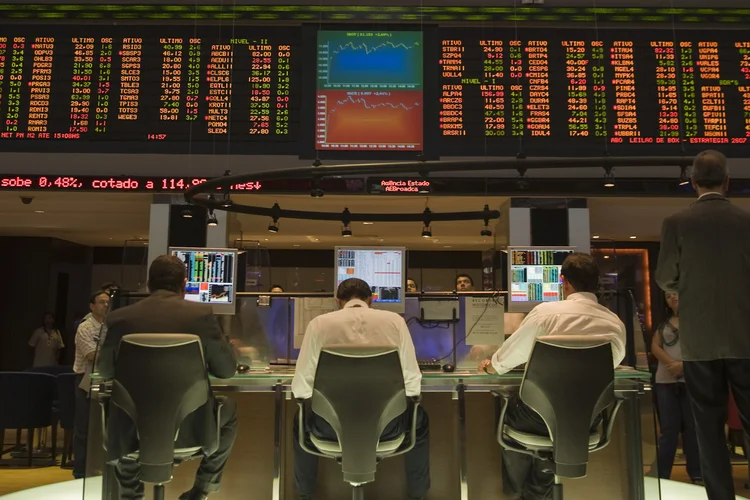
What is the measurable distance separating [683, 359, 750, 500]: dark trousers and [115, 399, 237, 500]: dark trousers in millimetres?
1910

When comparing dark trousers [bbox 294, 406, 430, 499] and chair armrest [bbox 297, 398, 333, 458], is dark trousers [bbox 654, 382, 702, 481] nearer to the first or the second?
dark trousers [bbox 294, 406, 430, 499]

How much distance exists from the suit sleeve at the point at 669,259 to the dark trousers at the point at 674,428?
241 cm

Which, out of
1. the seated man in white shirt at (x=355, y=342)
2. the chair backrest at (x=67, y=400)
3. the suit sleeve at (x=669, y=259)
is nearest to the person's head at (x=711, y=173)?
the suit sleeve at (x=669, y=259)

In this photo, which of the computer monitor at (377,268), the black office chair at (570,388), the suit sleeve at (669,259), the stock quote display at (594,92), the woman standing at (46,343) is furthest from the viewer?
the woman standing at (46,343)

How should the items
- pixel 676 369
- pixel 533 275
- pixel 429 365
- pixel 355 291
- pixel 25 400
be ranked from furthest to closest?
pixel 533 275 < pixel 25 400 < pixel 676 369 < pixel 429 365 < pixel 355 291

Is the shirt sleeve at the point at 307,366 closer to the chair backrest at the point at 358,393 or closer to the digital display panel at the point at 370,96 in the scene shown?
the chair backrest at the point at 358,393

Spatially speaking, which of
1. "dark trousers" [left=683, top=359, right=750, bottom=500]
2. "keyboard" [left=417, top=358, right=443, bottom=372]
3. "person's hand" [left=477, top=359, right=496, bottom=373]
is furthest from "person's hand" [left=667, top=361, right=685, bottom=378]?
"dark trousers" [left=683, top=359, right=750, bottom=500]

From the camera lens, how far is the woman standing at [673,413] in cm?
442

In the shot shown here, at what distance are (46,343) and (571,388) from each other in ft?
26.5

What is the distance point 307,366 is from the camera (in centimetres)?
281

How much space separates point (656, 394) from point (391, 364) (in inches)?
119

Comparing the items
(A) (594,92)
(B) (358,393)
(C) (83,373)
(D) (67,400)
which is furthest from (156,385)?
(A) (594,92)

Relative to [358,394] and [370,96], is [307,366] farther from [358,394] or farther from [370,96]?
[370,96]

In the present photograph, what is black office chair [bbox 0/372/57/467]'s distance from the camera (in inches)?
202
